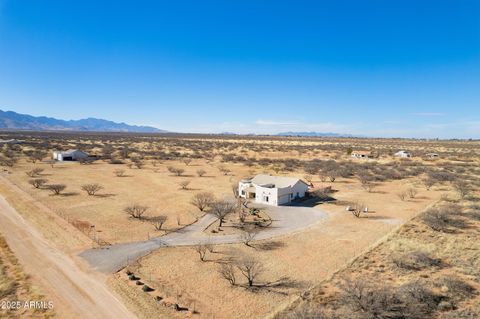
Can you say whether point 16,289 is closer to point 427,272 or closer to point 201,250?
point 201,250

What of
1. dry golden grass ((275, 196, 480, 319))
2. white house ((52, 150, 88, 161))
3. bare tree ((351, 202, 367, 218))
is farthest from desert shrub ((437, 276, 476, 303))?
white house ((52, 150, 88, 161))

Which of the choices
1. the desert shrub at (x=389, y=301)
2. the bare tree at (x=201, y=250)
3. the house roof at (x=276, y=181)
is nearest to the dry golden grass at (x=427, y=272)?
the desert shrub at (x=389, y=301)

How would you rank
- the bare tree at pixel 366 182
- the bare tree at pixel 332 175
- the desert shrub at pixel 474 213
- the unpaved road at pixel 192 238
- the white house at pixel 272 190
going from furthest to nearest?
the bare tree at pixel 332 175 → the bare tree at pixel 366 182 → the white house at pixel 272 190 → the desert shrub at pixel 474 213 → the unpaved road at pixel 192 238

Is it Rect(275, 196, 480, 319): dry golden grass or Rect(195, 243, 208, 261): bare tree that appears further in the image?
Rect(195, 243, 208, 261): bare tree

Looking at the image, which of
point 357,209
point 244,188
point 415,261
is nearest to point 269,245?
→ point 415,261

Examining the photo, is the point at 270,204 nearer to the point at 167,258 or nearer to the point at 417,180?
the point at 167,258

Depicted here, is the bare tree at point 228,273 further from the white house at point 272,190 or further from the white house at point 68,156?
the white house at point 68,156

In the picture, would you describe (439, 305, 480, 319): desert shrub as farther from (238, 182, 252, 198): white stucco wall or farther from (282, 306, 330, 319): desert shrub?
(238, 182, 252, 198): white stucco wall
